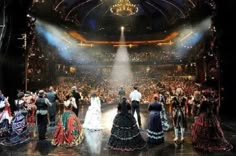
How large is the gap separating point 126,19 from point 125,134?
32.0m

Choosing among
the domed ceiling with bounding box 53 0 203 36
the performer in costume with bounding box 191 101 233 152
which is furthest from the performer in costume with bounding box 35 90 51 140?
the domed ceiling with bounding box 53 0 203 36

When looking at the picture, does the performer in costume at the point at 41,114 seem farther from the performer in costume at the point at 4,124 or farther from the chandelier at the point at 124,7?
the chandelier at the point at 124,7

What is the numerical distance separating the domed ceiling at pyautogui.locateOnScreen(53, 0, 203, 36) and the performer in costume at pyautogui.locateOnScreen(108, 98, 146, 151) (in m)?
22.1

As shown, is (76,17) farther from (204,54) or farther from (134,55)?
(204,54)

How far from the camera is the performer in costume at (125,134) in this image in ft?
30.7

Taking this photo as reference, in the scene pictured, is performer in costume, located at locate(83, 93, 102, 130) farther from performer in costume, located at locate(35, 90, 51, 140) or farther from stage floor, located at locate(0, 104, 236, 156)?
performer in costume, located at locate(35, 90, 51, 140)

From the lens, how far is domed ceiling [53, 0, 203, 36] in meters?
32.8

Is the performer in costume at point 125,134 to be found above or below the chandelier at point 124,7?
below

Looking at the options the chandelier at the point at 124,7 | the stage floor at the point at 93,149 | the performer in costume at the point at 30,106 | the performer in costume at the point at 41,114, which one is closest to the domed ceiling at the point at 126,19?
the chandelier at the point at 124,7

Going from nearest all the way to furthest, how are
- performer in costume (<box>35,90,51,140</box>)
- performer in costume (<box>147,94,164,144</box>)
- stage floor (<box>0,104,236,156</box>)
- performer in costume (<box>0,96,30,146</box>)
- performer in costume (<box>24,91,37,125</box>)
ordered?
stage floor (<box>0,104,236,156</box>) → performer in costume (<box>147,94,164,144</box>) → performer in costume (<box>0,96,30,146</box>) → performer in costume (<box>35,90,51,140</box>) → performer in costume (<box>24,91,37,125</box>)

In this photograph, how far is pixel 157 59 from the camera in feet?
119

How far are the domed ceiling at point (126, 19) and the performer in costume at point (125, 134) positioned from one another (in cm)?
2213

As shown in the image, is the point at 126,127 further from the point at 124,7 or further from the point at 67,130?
the point at 124,7

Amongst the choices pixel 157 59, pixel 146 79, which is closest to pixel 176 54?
pixel 157 59
